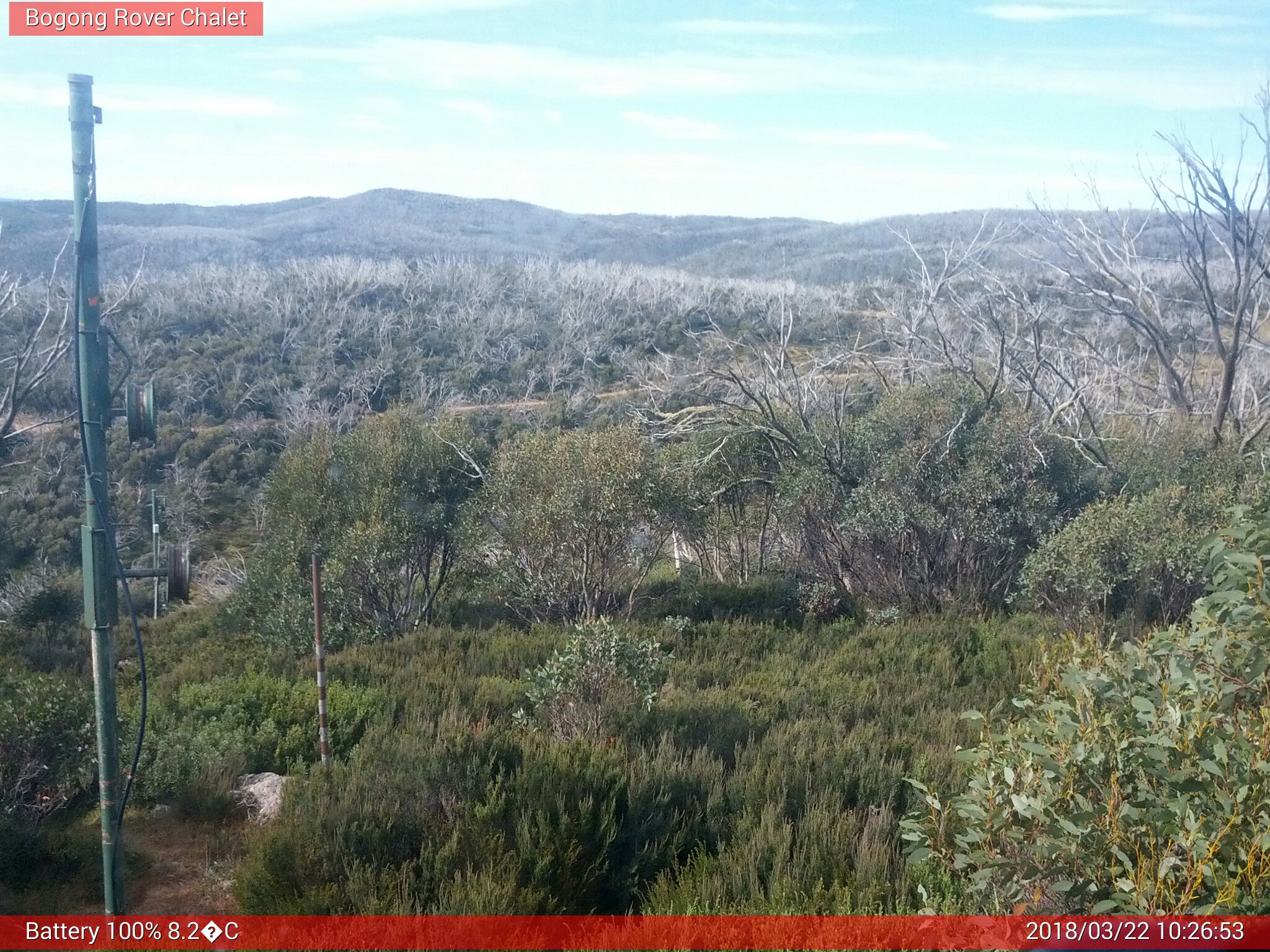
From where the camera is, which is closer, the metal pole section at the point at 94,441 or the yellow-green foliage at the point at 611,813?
the metal pole section at the point at 94,441

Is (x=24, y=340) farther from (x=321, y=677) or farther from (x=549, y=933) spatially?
(x=549, y=933)

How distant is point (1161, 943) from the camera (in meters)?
1.49

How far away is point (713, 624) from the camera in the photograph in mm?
11477

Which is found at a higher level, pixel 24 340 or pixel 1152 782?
pixel 24 340

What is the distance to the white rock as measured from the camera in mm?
5781

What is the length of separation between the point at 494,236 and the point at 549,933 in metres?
61.0

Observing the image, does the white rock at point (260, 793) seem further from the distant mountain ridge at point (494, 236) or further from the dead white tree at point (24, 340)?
the distant mountain ridge at point (494, 236)

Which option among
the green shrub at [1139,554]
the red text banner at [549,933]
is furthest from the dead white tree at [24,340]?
the green shrub at [1139,554]

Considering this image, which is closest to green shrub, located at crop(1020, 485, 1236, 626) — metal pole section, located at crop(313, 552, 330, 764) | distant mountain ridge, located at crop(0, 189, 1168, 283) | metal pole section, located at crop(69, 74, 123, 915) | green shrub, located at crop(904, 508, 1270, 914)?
green shrub, located at crop(904, 508, 1270, 914)

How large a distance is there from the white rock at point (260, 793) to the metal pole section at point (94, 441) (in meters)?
1.92

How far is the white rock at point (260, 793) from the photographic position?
19.0 feet

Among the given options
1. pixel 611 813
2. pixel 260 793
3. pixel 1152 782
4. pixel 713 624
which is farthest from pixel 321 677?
pixel 713 624

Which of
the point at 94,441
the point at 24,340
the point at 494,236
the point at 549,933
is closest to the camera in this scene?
the point at 94,441

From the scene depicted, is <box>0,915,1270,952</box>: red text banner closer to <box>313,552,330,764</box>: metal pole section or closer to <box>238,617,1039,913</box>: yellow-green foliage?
<box>238,617,1039,913</box>: yellow-green foliage
